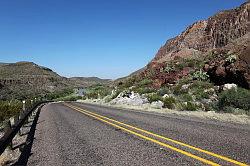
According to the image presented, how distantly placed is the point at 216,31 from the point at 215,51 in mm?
A: 22070

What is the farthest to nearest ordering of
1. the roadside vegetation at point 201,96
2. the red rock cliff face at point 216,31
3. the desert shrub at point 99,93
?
1. the red rock cliff face at point 216,31
2. the desert shrub at point 99,93
3. the roadside vegetation at point 201,96

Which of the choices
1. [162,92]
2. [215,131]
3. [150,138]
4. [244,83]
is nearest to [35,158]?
[150,138]

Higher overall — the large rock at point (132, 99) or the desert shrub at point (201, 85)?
the desert shrub at point (201, 85)

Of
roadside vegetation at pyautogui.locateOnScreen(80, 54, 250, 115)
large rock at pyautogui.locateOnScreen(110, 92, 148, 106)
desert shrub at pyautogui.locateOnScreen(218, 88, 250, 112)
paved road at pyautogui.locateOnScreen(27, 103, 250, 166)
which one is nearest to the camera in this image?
paved road at pyautogui.locateOnScreen(27, 103, 250, 166)

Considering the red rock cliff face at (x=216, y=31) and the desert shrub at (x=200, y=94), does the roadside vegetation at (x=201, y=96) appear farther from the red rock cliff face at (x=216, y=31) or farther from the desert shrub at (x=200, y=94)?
the red rock cliff face at (x=216, y=31)

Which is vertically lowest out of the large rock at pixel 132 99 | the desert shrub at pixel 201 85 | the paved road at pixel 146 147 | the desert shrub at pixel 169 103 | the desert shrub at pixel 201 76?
the paved road at pixel 146 147

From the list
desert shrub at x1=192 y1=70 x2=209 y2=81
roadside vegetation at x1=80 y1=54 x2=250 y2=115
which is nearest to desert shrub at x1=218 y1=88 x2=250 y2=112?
roadside vegetation at x1=80 y1=54 x2=250 y2=115

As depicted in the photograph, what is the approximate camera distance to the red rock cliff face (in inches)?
2395

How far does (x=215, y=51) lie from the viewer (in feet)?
156

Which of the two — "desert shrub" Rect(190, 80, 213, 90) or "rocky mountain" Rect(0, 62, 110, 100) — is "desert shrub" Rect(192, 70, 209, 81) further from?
"rocky mountain" Rect(0, 62, 110, 100)

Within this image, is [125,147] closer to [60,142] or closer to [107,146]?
[107,146]

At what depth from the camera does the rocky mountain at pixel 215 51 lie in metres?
28.6

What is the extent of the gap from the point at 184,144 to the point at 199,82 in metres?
24.5

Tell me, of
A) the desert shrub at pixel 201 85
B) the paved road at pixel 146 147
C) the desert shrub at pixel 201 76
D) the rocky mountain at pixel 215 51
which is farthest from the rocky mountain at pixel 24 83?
the paved road at pixel 146 147
